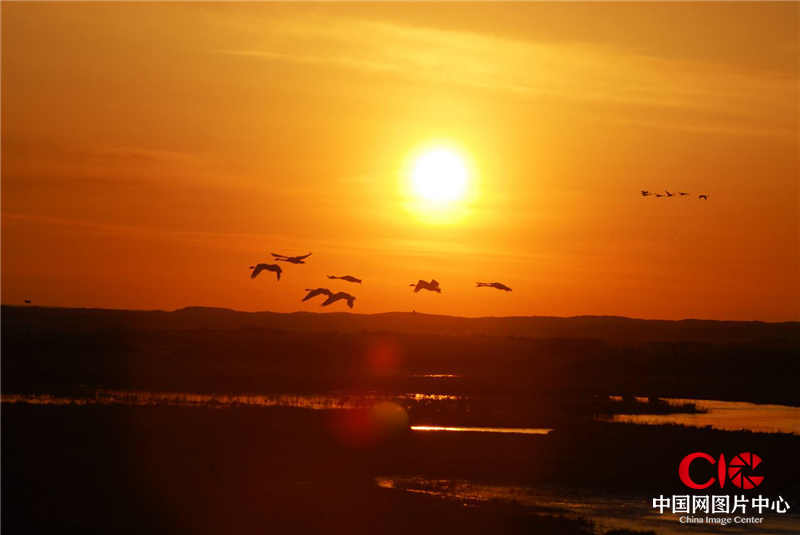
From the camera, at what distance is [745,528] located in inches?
1080

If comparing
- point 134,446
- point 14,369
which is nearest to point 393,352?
point 14,369

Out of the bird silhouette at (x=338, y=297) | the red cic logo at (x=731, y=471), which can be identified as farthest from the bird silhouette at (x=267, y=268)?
the red cic logo at (x=731, y=471)

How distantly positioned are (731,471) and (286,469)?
12321 millimetres

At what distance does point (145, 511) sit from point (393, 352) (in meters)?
74.8

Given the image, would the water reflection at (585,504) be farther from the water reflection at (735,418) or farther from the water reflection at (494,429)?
the water reflection at (735,418)

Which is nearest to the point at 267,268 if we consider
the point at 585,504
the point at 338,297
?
the point at 338,297

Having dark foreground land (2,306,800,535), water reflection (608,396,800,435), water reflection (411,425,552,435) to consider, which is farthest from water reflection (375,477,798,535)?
water reflection (608,396,800,435)

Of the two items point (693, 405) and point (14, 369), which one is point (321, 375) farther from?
point (693, 405)

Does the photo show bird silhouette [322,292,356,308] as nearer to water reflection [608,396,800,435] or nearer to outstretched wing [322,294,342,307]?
outstretched wing [322,294,342,307]

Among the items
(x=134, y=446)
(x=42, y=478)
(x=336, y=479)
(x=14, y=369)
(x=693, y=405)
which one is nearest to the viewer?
(x=42, y=478)

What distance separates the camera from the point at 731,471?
33531 mm

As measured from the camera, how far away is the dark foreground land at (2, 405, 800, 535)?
25.4 meters

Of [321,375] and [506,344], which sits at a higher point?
[506,344]

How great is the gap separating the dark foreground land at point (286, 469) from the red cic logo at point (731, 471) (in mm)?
496
